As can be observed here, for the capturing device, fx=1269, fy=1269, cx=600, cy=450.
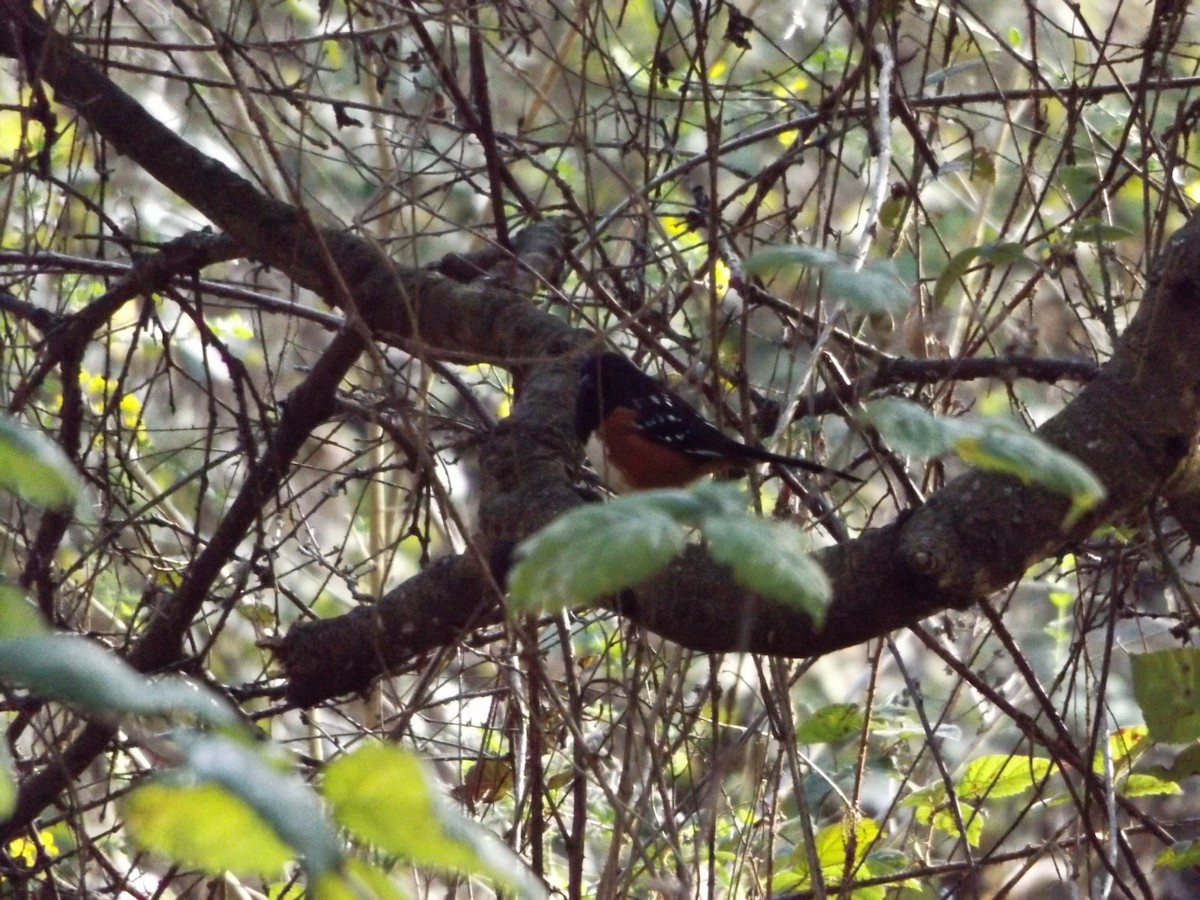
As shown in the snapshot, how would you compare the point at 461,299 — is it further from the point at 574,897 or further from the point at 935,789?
the point at 935,789

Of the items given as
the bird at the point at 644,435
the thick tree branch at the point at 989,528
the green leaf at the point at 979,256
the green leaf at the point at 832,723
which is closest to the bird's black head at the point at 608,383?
the bird at the point at 644,435

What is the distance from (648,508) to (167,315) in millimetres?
3592

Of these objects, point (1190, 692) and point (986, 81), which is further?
point (986, 81)

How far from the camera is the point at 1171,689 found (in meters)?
1.61

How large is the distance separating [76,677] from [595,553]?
23cm

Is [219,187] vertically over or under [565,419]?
over

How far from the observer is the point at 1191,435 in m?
1.33

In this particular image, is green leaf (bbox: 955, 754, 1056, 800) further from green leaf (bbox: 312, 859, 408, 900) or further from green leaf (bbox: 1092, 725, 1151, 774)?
green leaf (bbox: 312, 859, 408, 900)

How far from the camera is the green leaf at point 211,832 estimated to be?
1.38 ft

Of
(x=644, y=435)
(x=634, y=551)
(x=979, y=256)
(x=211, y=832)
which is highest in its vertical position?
(x=644, y=435)

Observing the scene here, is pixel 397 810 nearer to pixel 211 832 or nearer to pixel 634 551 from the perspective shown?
pixel 211 832

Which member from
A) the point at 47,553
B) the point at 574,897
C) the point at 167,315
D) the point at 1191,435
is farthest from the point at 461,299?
the point at 167,315

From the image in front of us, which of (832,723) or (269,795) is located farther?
(832,723)

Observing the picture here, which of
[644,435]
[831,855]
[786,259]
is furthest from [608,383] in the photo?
[786,259]
